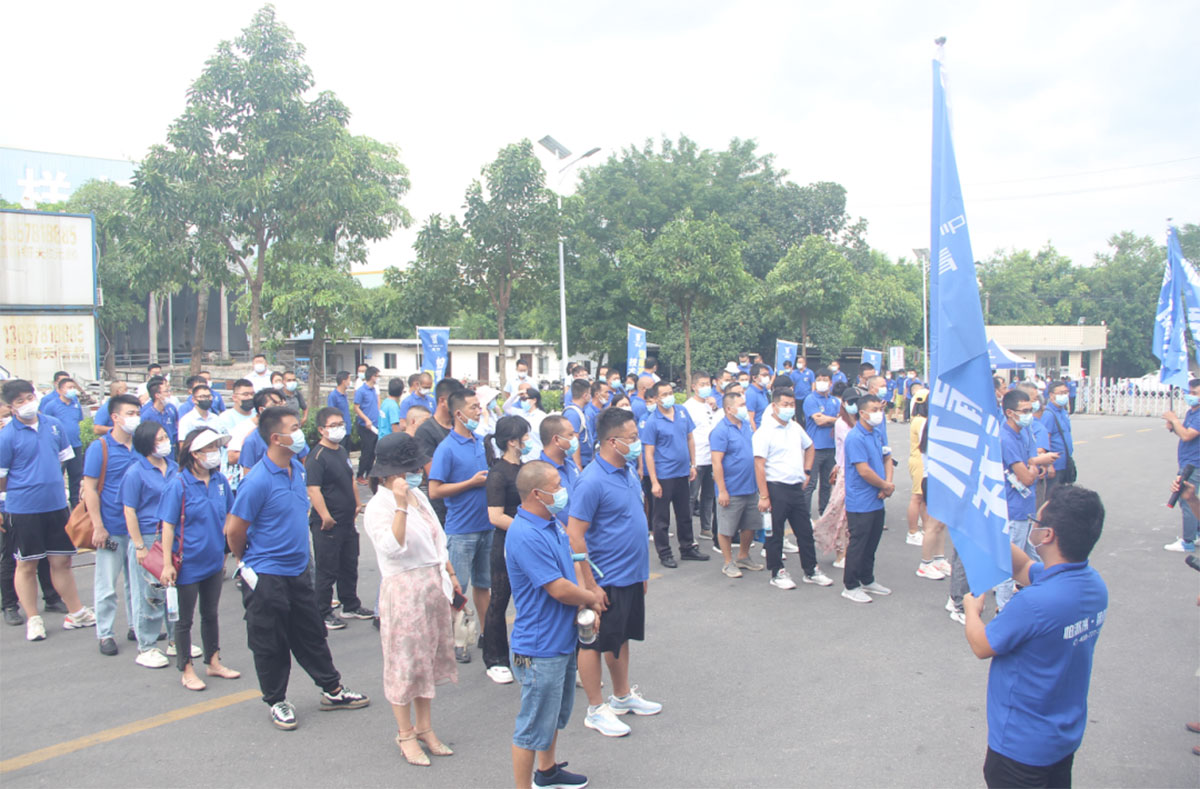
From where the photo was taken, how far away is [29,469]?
6355 millimetres

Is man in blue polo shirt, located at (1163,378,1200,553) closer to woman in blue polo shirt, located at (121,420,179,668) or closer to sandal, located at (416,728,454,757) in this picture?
sandal, located at (416,728,454,757)

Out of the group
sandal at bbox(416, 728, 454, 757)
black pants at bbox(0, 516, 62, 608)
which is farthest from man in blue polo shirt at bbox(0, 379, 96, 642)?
sandal at bbox(416, 728, 454, 757)

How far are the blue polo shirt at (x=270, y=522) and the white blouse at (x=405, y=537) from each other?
2.44 ft

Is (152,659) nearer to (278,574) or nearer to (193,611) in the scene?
(193,611)

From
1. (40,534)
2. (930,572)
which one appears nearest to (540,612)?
(40,534)

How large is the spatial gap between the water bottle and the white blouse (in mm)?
1725

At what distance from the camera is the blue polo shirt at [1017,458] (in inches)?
257

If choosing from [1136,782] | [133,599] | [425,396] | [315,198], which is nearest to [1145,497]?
[1136,782]

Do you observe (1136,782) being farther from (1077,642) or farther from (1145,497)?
(1145,497)

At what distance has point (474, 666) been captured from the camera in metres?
5.75

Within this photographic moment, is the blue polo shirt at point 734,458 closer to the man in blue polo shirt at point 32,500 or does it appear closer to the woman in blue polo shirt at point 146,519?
the woman in blue polo shirt at point 146,519

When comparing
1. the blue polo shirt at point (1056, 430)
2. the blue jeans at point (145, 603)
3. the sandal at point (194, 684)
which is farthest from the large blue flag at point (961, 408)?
the blue polo shirt at point (1056, 430)

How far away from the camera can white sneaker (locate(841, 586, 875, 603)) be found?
7.00 metres

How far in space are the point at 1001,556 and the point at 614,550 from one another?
7.47ft
